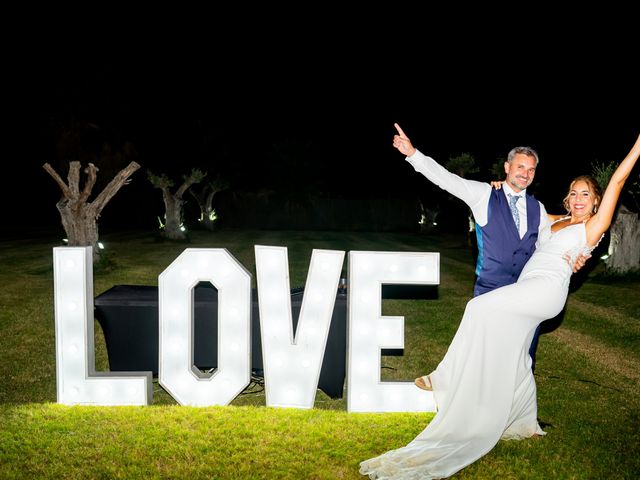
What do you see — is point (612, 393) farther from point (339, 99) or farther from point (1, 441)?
point (339, 99)

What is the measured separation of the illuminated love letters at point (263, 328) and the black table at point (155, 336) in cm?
43

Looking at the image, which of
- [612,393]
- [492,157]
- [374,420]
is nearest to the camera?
[374,420]

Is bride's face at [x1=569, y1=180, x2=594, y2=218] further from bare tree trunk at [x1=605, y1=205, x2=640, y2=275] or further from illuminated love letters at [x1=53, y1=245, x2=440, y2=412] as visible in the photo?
bare tree trunk at [x1=605, y1=205, x2=640, y2=275]

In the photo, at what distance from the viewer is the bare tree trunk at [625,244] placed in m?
14.4

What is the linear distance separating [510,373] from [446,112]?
3575 cm

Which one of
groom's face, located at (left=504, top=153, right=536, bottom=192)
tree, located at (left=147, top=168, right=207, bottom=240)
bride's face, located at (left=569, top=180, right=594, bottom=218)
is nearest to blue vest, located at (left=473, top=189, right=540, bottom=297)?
groom's face, located at (left=504, top=153, right=536, bottom=192)

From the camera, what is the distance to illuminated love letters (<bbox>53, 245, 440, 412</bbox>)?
4.83 meters

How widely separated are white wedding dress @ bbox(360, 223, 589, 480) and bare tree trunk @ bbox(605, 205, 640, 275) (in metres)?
11.9

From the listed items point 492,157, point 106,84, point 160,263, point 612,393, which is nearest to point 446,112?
point 492,157

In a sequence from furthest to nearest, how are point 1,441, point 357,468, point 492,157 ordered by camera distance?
point 492,157 < point 1,441 < point 357,468

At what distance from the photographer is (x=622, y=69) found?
21.1m

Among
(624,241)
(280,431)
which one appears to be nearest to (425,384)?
(280,431)

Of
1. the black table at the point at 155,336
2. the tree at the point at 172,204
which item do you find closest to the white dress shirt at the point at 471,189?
the black table at the point at 155,336

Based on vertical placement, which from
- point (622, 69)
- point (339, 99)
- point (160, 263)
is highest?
point (339, 99)
